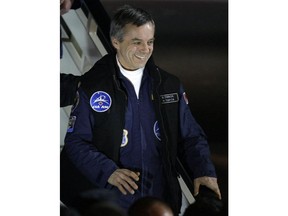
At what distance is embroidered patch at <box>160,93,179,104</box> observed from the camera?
7.97ft

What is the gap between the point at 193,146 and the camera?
246 centimetres

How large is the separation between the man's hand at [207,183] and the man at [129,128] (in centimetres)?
1

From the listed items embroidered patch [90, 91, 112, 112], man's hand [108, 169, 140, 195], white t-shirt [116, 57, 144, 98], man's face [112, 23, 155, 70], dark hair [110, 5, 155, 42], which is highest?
dark hair [110, 5, 155, 42]

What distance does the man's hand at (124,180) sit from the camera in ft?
7.79

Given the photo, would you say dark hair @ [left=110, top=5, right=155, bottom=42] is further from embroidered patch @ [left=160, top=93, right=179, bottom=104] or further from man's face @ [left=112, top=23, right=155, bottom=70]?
embroidered patch @ [left=160, top=93, right=179, bottom=104]

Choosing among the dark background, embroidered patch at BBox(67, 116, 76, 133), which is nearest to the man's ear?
the dark background

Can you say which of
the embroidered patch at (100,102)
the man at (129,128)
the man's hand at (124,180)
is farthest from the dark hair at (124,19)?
the man's hand at (124,180)

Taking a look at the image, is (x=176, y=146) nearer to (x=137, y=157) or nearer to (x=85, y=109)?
(x=137, y=157)

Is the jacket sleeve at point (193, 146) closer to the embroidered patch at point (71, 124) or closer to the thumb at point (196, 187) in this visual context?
the thumb at point (196, 187)

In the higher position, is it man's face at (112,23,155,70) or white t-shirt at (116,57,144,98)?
man's face at (112,23,155,70)

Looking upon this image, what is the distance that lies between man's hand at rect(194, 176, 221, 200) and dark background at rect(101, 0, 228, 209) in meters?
0.02
